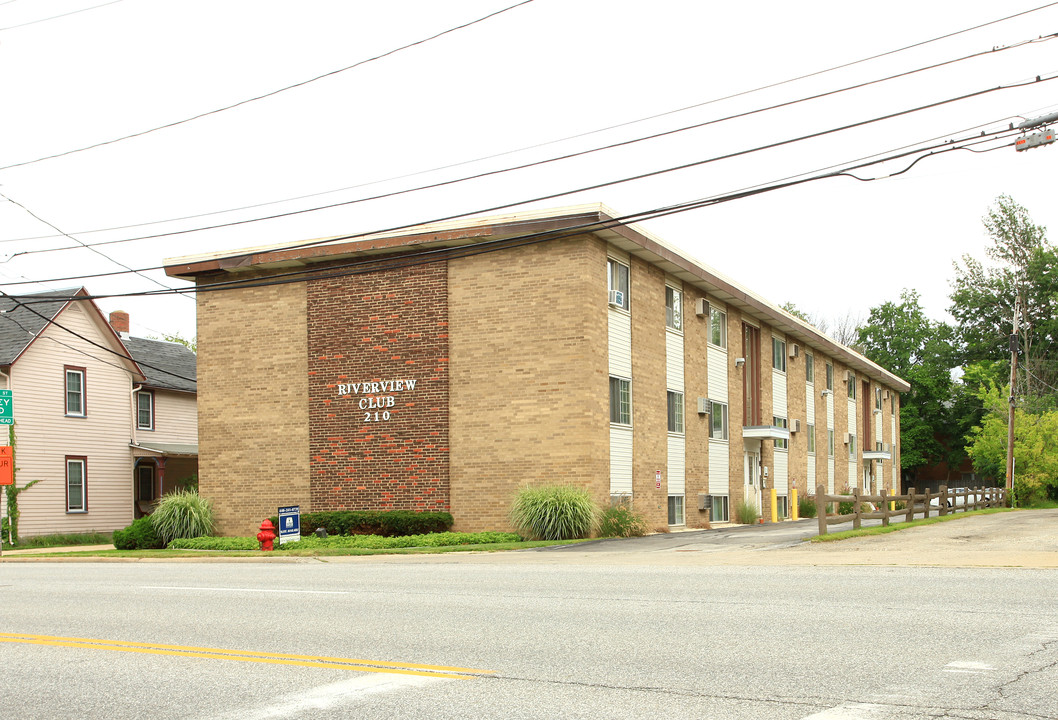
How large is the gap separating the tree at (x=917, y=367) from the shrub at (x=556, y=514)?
2396 inches

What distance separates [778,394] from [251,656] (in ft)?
110

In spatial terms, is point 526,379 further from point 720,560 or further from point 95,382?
point 95,382

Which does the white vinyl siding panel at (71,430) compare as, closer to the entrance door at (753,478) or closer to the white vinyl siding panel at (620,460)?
the white vinyl siding panel at (620,460)

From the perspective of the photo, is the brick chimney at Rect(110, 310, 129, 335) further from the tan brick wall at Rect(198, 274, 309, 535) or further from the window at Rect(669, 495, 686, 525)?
the window at Rect(669, 495, 686, 525)

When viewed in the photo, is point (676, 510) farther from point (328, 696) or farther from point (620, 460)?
point (328, 696)

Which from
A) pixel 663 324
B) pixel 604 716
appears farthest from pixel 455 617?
pixel 663 324

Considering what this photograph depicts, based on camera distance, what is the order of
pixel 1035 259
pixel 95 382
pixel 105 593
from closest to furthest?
pixel 105 593 < pixel 95 382 < pixel 1035 259

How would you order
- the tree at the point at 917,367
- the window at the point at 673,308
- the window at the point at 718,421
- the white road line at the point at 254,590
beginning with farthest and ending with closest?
the tree at the point at 917,367 < the window at the point at 718,421 < the window at the point at 673,308 < the white road line at the point at 254,590

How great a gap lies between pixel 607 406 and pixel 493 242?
4922mm

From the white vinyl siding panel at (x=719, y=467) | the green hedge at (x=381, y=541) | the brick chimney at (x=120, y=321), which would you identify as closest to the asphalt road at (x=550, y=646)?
the green hedge at (x=381, y=541)

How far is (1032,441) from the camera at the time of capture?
5134cm

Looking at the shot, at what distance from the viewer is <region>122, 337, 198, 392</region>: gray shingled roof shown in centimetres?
4119

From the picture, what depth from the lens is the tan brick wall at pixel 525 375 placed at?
25031mm

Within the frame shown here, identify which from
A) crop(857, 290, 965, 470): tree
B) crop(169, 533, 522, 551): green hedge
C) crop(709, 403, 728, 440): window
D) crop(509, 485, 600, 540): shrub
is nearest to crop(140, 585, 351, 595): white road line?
crop(169, 533, 522, 551): green hedge
